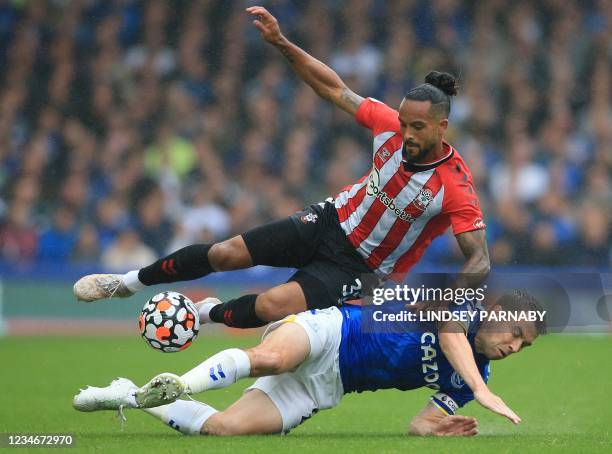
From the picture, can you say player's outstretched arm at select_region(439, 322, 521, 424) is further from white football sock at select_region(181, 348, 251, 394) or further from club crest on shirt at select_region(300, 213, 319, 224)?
club crest on shirt at select_region(300, 213, 319, 224)

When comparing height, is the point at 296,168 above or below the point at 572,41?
below

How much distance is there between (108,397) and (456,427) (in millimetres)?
2011

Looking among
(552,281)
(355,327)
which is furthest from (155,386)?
(552,281)

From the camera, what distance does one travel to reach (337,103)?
25.9ft

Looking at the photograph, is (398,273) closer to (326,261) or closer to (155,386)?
(326,261)

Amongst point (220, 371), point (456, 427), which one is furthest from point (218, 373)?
point (456, 427)

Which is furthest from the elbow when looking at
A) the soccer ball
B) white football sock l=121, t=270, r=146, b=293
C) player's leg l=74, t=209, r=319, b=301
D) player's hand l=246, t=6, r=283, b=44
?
white football sock l=121, t=270, r=146, b=293

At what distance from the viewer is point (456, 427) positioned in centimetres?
682

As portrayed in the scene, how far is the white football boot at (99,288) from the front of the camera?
24.7 feet

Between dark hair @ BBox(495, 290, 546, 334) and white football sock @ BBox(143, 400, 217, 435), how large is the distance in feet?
5.88

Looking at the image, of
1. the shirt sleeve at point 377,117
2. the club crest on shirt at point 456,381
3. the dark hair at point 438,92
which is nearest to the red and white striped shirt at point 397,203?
the shirt sleeve at point 377,117

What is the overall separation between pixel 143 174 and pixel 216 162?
3.33ft

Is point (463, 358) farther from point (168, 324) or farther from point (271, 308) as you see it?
point (168, 324)

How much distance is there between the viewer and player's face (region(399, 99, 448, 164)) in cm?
702
